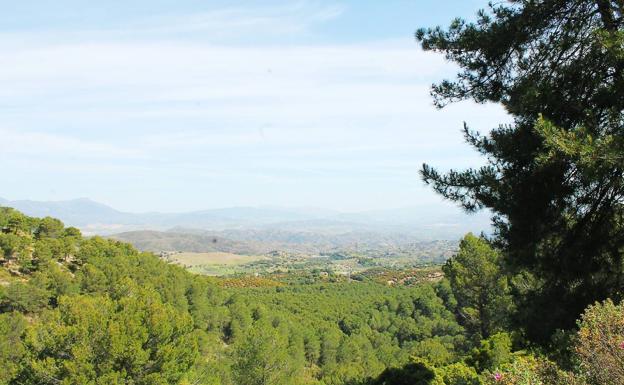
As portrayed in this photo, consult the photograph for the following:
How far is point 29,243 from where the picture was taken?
41750mm

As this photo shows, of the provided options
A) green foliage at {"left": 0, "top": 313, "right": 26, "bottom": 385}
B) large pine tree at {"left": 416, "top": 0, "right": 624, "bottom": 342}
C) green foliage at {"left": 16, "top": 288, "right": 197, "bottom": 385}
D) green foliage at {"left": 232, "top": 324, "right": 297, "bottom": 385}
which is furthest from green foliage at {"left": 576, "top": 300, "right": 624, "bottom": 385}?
green foliage at {"left": 232, "top": 324, "right": 297, "bottom": 385}

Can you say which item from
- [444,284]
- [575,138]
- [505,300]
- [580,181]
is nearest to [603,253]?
[580,181]

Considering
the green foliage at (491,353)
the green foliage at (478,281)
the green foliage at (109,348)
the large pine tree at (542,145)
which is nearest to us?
the large pine tree at (542,145)

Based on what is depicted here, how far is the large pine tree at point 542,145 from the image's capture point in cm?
665

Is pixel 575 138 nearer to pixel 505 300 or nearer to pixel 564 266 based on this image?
pixel 564 266

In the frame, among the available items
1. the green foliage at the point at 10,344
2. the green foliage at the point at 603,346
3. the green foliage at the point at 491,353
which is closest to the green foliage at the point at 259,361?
the green foliage at the point at 10,344

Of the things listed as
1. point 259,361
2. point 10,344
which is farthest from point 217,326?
point 10,344

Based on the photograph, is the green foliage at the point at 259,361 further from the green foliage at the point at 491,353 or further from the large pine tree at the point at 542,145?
the large pine tree at the point at 542,145

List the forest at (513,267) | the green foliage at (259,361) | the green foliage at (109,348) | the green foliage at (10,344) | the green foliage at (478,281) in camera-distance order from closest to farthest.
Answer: the forest at (513,267) < the green foliage at (109,348) < the green foliage at (478,281) < the green foliage at (10,344) < the green foliage at (259,361)

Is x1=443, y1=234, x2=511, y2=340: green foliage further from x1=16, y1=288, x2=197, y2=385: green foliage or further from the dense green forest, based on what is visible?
x1=16, y1=288, x2=197, y2=385: green foliage

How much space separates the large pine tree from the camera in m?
6.65

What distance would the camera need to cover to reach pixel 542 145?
6324 millimetres

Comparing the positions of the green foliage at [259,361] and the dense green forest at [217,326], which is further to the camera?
the green foliage at [259,361]

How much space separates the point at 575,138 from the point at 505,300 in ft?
59.3
